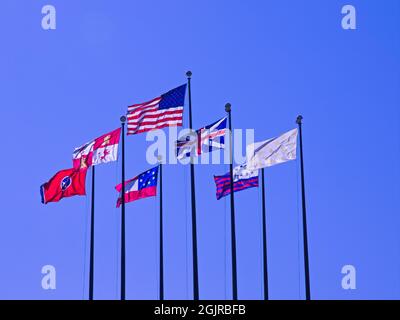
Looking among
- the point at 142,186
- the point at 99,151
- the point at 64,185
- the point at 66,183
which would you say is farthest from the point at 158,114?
the point at 64,185

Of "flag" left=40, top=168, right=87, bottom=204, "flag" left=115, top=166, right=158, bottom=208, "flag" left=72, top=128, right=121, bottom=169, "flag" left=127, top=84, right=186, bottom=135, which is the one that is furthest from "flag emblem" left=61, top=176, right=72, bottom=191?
"flag" left=127, top=84, right=186, bottom=135

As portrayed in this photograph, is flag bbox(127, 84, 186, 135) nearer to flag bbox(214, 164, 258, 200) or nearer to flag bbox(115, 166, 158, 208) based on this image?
flag bbox(115, 166, 158, 208)

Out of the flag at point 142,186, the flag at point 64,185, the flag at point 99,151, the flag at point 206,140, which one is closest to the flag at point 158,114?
the flag at point 206,140

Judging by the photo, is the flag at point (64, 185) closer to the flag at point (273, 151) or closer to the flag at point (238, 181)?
the flag at point (238, 181)

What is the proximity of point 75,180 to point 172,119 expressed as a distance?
6.24m

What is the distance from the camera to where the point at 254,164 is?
40.3 meters

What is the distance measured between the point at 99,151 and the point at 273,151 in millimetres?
8256

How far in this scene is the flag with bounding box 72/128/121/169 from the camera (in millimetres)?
40594

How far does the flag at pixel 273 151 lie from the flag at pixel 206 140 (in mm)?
2182
